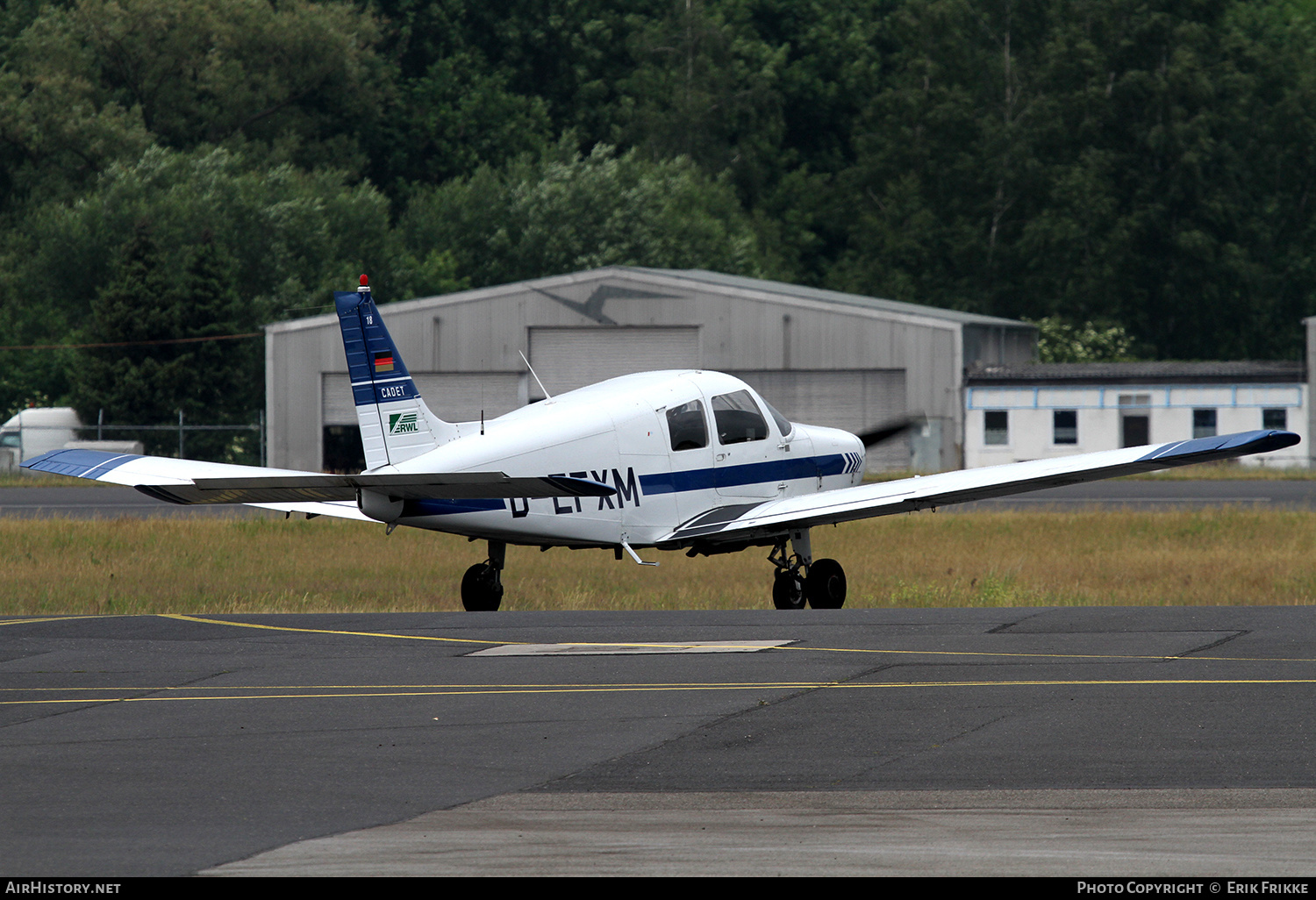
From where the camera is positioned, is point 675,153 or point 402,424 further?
point 675,153

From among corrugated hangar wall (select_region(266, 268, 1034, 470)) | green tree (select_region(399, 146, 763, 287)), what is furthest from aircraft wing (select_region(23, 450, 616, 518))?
green tree (select_region(399, 146, 763, 287))

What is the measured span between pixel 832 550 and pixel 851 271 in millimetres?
60867

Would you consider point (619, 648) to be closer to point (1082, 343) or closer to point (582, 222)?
point (582, 222)

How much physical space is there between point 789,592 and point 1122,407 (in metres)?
38.5

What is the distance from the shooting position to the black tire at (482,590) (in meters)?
19.0

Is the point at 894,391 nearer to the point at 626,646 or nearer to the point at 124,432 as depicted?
the point at 124,432

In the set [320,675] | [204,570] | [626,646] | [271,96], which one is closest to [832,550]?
[204,570]

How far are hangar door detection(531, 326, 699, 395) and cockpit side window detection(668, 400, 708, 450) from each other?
3865 centimetres

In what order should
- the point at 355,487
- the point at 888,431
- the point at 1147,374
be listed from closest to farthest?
the point at 355,487 < the point at 888,431 < the point at 1147,374

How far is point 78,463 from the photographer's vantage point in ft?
68.0

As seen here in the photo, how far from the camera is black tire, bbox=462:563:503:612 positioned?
19031 mm

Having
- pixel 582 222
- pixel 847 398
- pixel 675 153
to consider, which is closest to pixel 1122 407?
pixel 847 398

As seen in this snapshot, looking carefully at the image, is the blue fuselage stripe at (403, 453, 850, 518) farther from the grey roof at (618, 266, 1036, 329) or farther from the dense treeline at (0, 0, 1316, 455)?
the dense treeline at (0, 0, 1316, 455)

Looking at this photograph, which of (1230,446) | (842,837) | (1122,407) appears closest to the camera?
(842,837)
